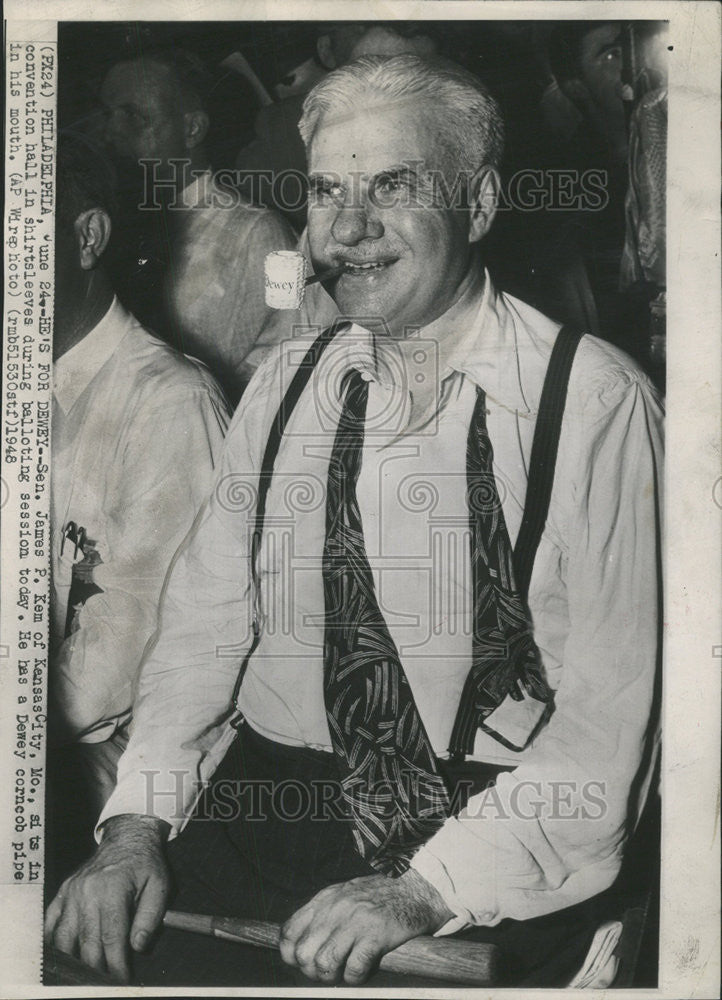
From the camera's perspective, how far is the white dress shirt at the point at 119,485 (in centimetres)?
174

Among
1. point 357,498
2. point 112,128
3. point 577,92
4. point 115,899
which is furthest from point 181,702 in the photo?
point 577,92

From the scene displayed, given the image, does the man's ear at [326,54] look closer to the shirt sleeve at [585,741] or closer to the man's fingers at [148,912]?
the shirt sleeve at [585,741]

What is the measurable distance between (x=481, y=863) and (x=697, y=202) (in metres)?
1.32

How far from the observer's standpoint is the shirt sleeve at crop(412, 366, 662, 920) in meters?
1.67

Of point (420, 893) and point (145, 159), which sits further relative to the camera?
point (145, 159)

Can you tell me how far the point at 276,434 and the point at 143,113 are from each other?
0.68m

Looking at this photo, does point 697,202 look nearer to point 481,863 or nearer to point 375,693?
point 375,693

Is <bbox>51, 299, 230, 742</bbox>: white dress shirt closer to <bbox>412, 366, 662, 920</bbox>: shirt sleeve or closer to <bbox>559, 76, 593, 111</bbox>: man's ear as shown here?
<bbox>412, 366, 662, 920</bbox>: shirt sleeve

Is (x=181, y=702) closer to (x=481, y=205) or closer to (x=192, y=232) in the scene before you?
(x=192, y=232)

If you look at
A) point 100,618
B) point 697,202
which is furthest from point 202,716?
point 697,202

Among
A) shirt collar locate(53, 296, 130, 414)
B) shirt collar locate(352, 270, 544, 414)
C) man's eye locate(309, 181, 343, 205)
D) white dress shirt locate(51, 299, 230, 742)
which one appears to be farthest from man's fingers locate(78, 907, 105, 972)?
man's eye locate(309, 181, 343, 205)

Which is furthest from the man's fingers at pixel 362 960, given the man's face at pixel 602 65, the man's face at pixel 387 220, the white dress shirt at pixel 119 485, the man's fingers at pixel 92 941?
the man's face at pixel 602 65

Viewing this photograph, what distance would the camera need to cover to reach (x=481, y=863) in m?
1.67
